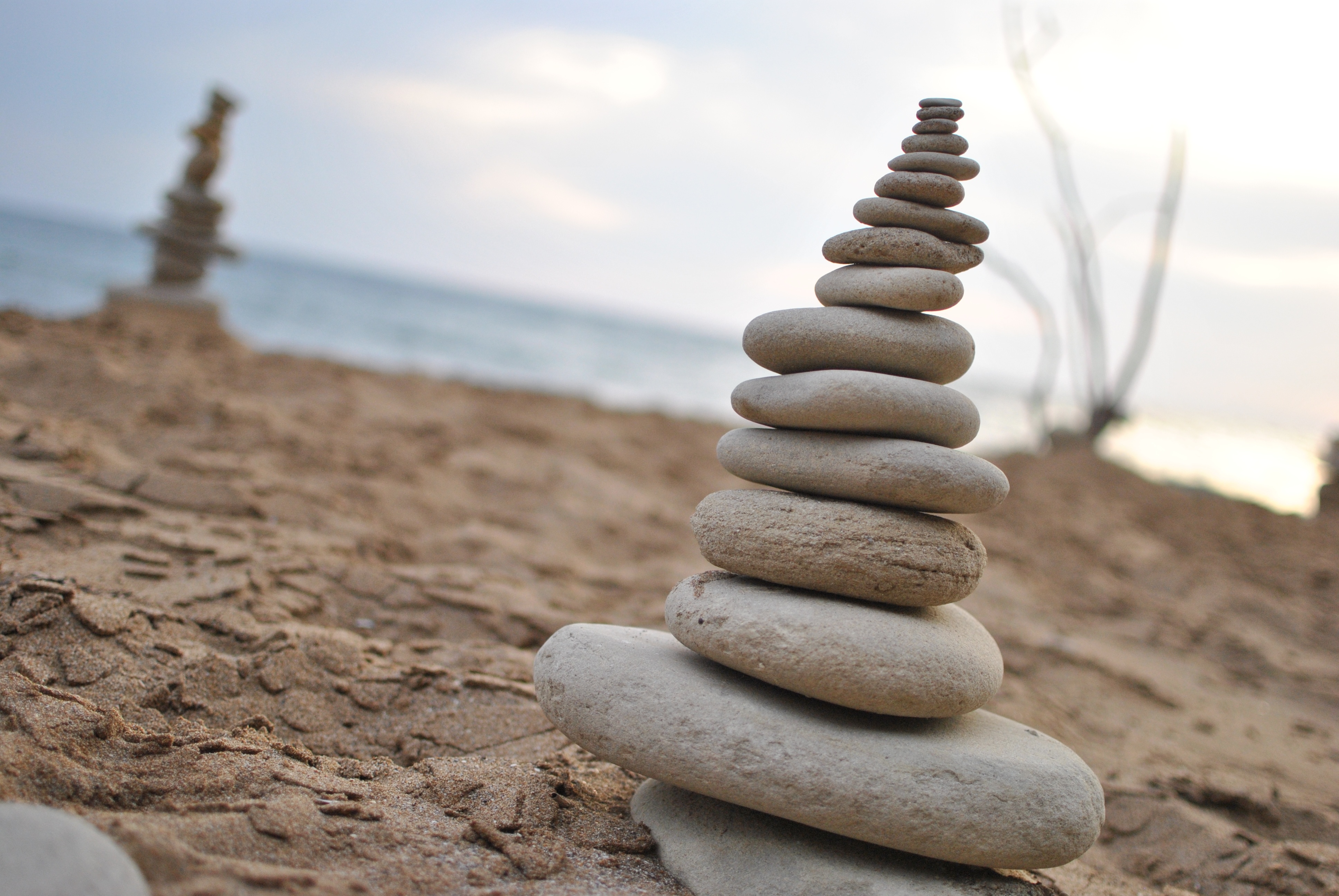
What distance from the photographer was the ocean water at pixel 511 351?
14031 millimetres

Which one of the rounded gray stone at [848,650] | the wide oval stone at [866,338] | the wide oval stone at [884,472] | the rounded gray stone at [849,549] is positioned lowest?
the rounded gray stone at [848,650]

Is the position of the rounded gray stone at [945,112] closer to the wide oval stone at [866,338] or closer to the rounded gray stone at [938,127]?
the rounded gray stone at [938,127]

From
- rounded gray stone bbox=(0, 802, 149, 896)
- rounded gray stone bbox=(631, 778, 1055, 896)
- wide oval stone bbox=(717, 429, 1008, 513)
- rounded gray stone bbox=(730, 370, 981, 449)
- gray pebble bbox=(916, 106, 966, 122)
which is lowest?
rounded gray stone bbox=(631, 778, 1055, 896)

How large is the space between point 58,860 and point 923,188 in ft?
9.24

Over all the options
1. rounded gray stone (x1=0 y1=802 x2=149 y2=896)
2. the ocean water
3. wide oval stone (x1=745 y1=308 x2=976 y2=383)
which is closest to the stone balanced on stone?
the ocean water

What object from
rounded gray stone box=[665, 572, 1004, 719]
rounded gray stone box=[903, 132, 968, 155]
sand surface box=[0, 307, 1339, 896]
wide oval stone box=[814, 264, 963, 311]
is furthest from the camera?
rounded gray stone box=[903, 132, 968, 155]

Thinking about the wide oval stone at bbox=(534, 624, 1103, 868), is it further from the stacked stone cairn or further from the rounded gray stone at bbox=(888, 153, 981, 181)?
the rounded gray stone at bbox=(888, 153, 981, 181)

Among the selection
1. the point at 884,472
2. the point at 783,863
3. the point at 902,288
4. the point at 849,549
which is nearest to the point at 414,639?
the point at 783,863

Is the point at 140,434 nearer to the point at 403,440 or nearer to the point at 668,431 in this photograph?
the point at 403,440

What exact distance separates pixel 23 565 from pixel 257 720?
142 centimetres

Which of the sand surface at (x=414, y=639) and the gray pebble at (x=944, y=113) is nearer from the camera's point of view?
the sand surface at (x=414, y=639)

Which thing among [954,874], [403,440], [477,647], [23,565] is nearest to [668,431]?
[403,440]

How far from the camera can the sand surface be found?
2.22 meters

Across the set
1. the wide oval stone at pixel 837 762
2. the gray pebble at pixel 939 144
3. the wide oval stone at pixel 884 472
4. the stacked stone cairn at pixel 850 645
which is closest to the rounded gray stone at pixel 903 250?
the stacked stone cairn at pixel 850 645
